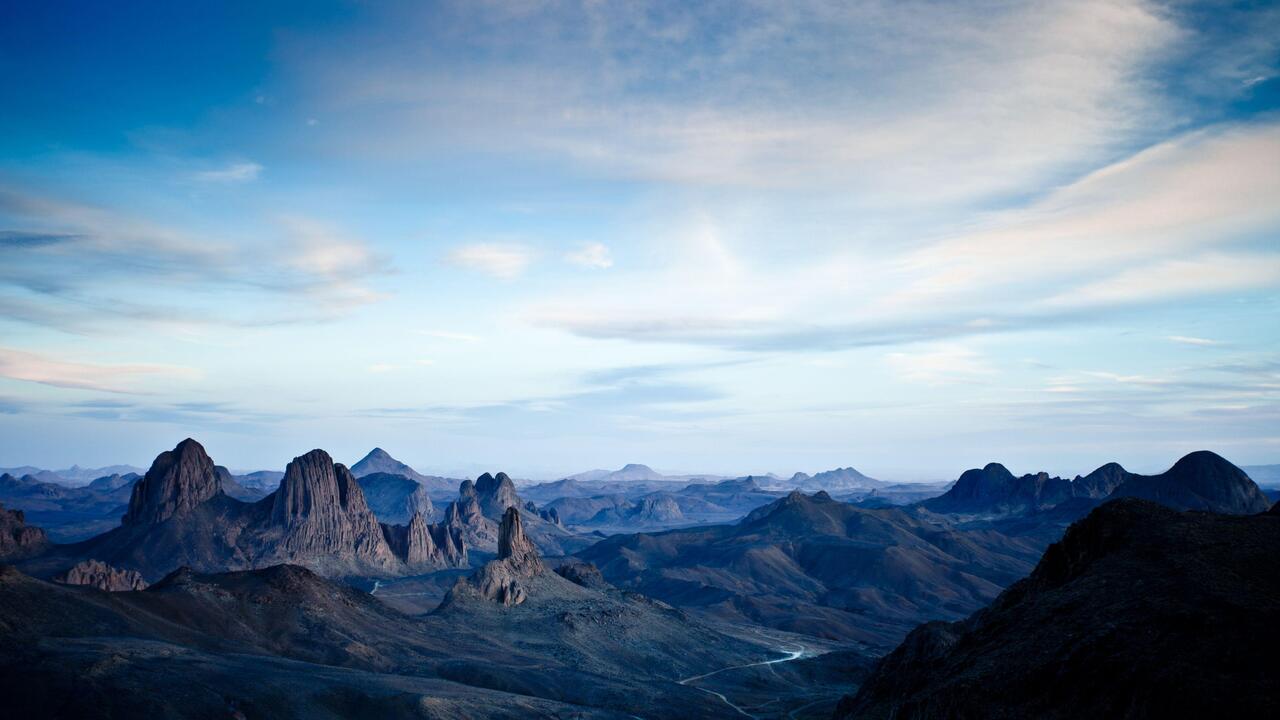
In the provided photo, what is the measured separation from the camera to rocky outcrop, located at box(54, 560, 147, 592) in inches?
7140

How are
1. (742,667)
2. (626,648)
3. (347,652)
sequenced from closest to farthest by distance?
(347,652) < (626,648) < (742,667)

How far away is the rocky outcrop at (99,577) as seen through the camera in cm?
18135

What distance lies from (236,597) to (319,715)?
53952 millimetres

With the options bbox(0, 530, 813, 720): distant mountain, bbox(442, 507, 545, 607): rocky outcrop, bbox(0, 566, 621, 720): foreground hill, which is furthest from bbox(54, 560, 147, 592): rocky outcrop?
bbox(442, 507, 545, 607): rocky outcrop

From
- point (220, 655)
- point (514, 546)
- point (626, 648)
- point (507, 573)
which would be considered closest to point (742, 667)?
point (626, 648)

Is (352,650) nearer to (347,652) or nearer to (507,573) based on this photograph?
(347,652)

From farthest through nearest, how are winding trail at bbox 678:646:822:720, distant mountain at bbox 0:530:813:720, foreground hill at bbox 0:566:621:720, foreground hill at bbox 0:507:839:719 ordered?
1. winding trail at bbox 678:646:822:720
2. foreground hill at bbox 0:507:839:719
3. distant mountain at bbox 0:530:813:720
4. foreground hill at bbox 0:566:621:720

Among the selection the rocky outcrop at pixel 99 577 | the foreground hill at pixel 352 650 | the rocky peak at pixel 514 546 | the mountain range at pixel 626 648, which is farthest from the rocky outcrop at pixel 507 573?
the rocky outcrop at pixel 99 577

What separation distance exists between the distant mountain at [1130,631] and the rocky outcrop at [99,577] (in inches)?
6819

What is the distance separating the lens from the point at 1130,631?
50.7 metres

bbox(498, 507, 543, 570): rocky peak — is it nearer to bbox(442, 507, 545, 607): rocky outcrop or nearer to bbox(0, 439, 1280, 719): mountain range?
bbox(442, 507, 545, 607): rocky outcrop

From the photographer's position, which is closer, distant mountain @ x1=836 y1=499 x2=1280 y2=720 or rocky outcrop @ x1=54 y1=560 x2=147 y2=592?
distant mountain @ x1=836 y1=499 x2=1280 y2=720

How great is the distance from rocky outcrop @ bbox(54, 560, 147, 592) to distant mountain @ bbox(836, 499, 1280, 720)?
173213 millimetres

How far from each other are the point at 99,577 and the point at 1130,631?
656 ft
